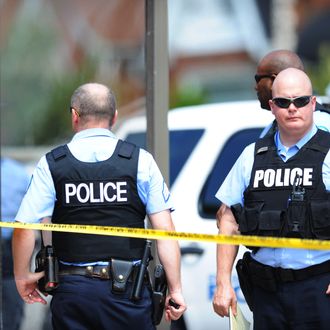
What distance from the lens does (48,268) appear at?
14.4ft

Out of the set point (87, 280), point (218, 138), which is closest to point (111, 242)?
point (87, 280)

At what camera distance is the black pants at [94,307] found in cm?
429

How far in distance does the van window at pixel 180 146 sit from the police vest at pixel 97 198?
1.81 metres

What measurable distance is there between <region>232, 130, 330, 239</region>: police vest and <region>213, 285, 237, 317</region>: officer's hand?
27 centimetres

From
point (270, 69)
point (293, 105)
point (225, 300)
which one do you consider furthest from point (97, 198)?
point (270, 69)

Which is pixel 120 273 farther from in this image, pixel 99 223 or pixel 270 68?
pixel 270 68

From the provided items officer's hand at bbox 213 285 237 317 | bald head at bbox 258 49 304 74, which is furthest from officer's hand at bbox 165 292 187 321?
bald head at bbox 258 49 304 74

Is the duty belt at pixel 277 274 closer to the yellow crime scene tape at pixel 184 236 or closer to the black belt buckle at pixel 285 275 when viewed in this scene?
the black belt buckle at pixel 285 275

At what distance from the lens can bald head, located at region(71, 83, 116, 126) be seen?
448 centimetres

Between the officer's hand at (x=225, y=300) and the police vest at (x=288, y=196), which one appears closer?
the police vest at (x=288, y=196)

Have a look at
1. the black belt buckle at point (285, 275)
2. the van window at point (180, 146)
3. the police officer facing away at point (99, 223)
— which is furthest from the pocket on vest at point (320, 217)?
the van window at point (180, 146)

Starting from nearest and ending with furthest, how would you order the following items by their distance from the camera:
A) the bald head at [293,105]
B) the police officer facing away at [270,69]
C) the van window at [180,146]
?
the bald head at [293,105], the police officer facing away at [270,69], the van window at [180,146]

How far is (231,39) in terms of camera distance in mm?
29250

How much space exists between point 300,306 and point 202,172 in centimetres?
215
